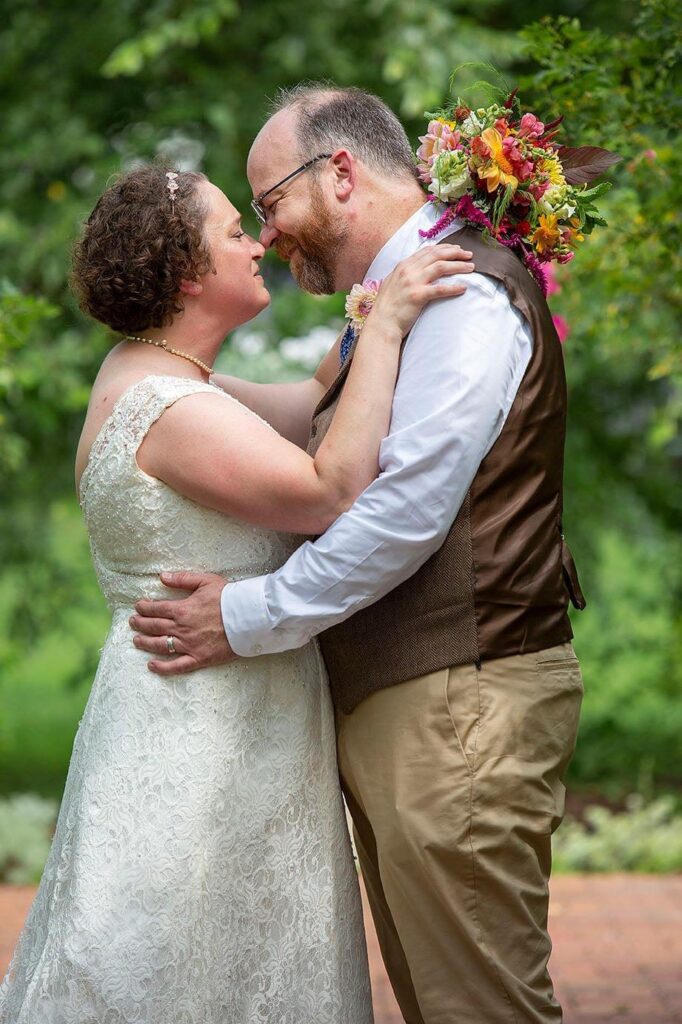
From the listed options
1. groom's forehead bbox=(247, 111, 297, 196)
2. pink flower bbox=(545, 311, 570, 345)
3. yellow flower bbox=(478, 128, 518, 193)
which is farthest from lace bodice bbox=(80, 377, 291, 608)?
pink flower bbox=(545, 311, 570, 345)

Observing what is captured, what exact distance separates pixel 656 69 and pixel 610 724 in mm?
7265

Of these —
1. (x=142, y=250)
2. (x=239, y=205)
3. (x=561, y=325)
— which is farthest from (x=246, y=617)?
(x=239, y=205)

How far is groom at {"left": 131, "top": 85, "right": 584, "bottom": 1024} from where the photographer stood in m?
Result: 2.73

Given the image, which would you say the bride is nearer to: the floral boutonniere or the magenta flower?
the floral boutonniere

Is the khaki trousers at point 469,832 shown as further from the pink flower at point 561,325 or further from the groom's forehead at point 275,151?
the pink flower at point 561,325

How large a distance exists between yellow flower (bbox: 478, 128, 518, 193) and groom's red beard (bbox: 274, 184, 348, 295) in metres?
0.40

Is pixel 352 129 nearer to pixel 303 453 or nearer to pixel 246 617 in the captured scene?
pixel 303 453

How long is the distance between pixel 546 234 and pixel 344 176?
19.7 inches

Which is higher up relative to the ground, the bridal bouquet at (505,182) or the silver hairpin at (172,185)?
the silver hairpin at (172,185)

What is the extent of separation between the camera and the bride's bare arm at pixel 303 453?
2764 mm

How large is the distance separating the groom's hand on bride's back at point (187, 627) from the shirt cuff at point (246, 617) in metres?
0.03

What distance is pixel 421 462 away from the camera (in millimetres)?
2693

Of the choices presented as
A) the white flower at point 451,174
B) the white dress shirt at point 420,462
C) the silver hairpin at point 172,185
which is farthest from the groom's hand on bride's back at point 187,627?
the white flower at point 451,174

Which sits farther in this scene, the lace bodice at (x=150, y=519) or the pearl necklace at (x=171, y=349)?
the pearl necklace at (x=171, y=349)
